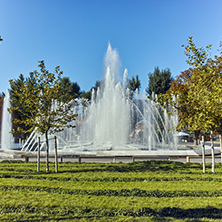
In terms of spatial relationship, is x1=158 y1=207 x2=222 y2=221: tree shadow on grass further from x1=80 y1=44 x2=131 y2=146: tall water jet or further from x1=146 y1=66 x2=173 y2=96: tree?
x1=146 y1=66 x2=173 y2=96: tree

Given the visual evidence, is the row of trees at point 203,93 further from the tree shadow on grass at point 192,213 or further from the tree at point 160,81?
the tree at point 160,81

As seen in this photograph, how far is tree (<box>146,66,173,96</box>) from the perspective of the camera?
46091mm

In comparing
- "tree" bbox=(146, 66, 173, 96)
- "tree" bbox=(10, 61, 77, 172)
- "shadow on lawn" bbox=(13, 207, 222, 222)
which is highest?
"tree" bbox=(146, 66, 173, 96)

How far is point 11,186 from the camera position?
6816 mm

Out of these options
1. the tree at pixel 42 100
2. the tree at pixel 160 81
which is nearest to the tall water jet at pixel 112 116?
the tree at pixel 42 100

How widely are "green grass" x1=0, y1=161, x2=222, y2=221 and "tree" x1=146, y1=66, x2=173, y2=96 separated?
127 ft

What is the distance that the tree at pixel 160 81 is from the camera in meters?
46.1

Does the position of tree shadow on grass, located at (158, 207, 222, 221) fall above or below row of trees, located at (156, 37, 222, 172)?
below

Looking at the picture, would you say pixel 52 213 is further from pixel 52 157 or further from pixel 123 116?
pixel 123 116

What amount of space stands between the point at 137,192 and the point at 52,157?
9197 millimetres

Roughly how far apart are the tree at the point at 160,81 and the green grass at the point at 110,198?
38860 mm

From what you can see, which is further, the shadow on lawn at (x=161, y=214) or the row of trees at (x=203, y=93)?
the row of trees at (x=203, y=93)

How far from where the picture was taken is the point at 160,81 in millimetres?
46594

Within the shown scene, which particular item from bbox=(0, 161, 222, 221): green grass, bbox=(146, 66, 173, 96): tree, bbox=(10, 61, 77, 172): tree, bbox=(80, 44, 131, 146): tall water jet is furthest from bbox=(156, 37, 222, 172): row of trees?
bbox=(146, 66, 173, 96): tree
